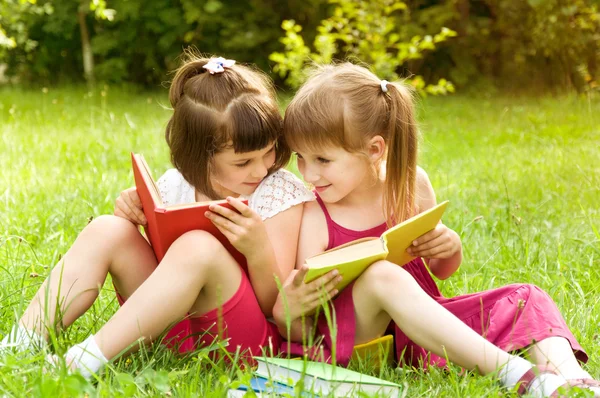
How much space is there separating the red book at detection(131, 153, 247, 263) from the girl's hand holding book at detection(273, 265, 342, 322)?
0.57ft

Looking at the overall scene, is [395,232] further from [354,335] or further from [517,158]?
[517,158]

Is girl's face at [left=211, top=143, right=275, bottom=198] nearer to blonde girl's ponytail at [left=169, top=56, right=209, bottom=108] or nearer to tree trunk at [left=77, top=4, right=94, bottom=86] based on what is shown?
blonde girl's ponytail at [left=169, top=56, right=209, bottom=108]

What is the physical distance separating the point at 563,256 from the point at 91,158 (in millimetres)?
2684

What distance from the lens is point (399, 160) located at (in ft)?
7.07

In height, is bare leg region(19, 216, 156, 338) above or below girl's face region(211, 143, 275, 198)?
below

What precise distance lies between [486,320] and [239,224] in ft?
2.37

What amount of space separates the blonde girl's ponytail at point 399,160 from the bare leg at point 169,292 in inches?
19.9

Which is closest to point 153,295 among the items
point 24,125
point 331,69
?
point 331,69

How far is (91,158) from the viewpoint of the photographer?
445cm

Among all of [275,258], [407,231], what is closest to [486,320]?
[407,231]

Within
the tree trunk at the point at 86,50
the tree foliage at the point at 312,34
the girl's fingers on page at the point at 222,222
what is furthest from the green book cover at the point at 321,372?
the tree trunk at the point at 86,50

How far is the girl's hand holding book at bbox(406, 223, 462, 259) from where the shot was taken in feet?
6.79

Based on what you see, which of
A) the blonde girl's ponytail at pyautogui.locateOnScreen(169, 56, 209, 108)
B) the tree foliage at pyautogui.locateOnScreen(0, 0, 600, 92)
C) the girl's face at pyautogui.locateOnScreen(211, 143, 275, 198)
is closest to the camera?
the girl's face at pyautogui.locateOnScreen(211, 143, 275, 198)

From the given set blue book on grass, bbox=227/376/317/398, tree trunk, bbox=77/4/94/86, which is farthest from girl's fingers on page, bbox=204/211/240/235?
tree trunk, bbox=77/4/94/86
